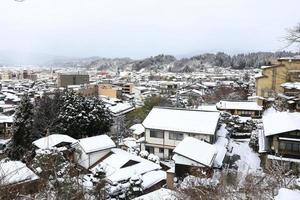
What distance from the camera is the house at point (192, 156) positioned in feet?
38.9

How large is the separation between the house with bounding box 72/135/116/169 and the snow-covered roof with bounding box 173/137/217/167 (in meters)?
3.36

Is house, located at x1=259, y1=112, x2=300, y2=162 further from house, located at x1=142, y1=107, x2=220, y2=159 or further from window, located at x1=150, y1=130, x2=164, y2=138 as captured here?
window, located at x1=150, y1=130, x2=164, y2=138

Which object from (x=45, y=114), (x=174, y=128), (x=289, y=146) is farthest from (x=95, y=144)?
(x=289, y=146)

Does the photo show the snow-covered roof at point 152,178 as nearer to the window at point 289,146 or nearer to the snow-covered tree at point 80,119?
the window at point 289,146

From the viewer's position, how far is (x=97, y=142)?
13695mm

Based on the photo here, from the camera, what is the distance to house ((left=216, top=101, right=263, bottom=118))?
73.5ft

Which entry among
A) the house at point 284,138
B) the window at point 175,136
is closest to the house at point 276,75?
the house at point 284,138

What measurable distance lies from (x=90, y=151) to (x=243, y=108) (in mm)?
13699

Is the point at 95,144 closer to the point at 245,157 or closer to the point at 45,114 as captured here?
the point at 45,114

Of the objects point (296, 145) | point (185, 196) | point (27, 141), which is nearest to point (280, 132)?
point (296, 145)

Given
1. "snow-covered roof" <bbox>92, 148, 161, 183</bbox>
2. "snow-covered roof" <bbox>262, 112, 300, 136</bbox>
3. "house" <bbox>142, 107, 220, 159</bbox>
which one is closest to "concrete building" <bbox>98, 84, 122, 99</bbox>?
"house" <bbox>142, 107, 220, 159</bbox>

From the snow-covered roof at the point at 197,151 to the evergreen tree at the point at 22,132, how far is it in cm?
721

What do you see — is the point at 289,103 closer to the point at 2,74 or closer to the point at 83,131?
the point at 83,131

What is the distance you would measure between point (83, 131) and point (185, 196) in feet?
33.8
